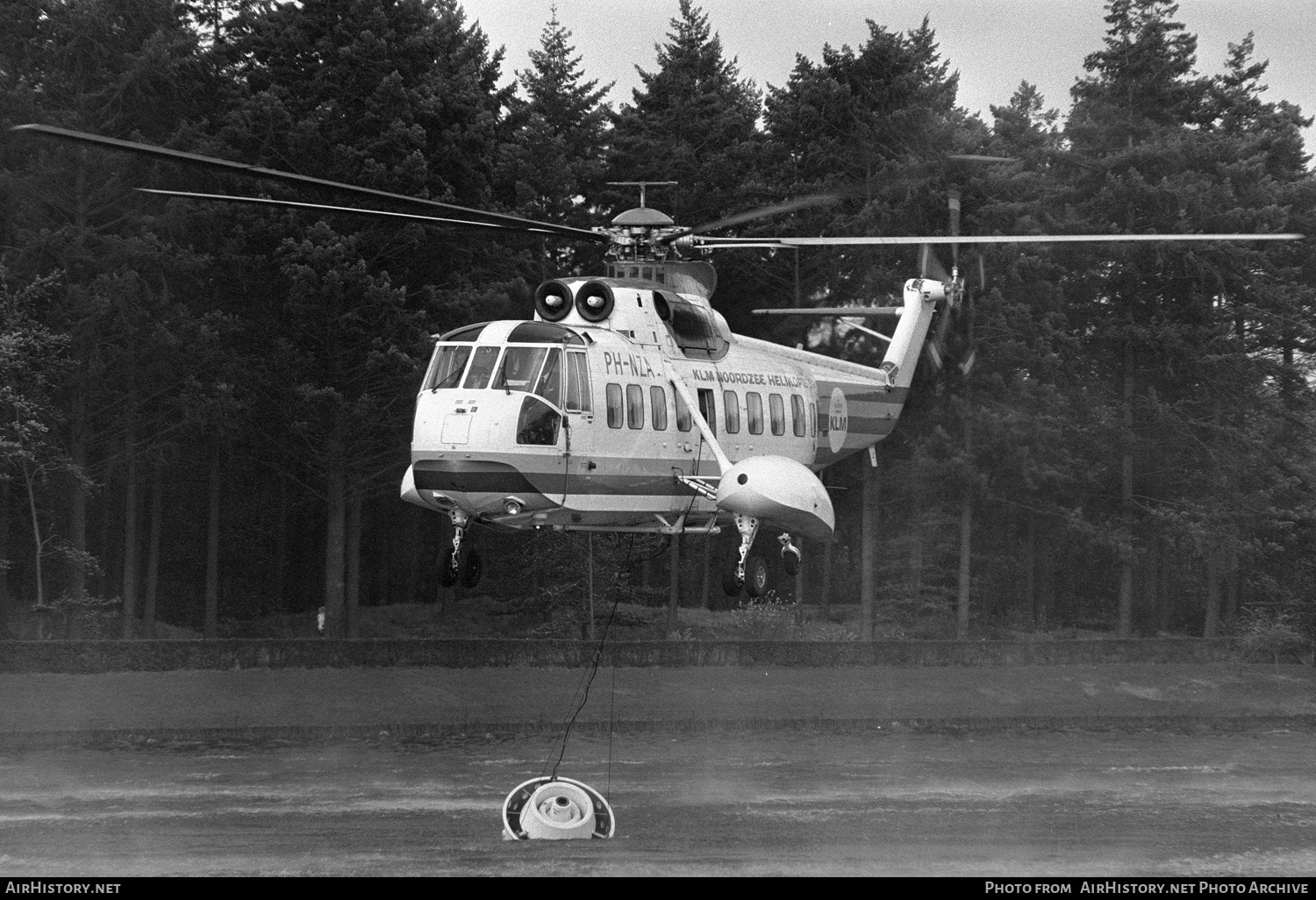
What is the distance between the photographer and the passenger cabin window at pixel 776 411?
26778mm

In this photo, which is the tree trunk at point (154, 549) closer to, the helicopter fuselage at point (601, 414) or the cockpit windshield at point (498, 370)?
the helicopter fuselage at point (601, 414)

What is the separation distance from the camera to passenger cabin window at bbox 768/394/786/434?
26778mm

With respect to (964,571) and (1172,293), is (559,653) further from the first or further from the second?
(1172,293)

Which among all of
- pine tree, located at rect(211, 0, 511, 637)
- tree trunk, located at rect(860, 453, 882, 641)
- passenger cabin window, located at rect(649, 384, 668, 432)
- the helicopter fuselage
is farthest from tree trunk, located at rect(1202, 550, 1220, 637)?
passenger cabin window, located at rect(649, 384, 668, 432)

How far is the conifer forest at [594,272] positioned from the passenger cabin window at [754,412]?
12846 mm

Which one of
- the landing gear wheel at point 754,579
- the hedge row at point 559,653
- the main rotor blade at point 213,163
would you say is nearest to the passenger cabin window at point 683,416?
the landing gear wheel at point 754,579

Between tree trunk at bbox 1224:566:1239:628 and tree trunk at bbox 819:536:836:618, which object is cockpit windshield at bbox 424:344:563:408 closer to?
tree trunk at bbox 819:536:836:618

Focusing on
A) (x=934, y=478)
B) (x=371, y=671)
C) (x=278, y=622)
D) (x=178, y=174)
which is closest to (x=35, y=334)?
(x=178, y=174)

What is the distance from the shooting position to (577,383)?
2341 centimetres

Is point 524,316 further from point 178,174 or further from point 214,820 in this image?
point 214,820

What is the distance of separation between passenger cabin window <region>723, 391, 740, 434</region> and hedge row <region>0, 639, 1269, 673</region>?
18.1m

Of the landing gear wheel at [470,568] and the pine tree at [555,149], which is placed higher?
the pine tree at [555,149]

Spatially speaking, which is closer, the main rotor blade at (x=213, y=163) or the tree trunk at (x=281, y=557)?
the main rotor blade at (x=213, y=163)

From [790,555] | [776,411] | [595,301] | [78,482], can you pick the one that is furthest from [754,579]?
[78,482]
